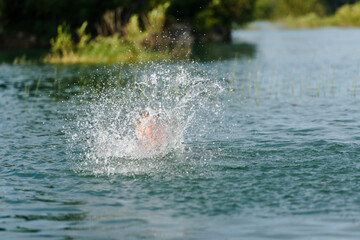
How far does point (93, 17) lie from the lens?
2103 inches

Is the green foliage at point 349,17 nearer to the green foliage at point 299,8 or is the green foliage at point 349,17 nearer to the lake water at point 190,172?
the green foliage at point 299,8

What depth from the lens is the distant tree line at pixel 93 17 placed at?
5088cm

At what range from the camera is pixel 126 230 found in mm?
8031

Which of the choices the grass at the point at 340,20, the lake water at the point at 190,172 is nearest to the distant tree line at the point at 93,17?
the lake water at the point at 190,172

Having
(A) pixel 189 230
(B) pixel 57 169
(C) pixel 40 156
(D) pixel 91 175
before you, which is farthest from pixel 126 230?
(C) pixel 40 156

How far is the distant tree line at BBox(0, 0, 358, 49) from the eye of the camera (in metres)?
50.9

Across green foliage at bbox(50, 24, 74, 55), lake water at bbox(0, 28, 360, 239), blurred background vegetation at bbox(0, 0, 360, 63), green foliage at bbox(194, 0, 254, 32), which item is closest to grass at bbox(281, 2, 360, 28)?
green foliage at bbox(194, 0, 254, 32)

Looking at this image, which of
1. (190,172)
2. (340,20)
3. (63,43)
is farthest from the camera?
(340,20)

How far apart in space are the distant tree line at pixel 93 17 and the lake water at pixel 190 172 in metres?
30.0

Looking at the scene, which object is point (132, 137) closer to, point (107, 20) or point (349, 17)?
point (107, 20)

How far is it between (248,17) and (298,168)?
5512cm

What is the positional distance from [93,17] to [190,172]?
4445 centimetres

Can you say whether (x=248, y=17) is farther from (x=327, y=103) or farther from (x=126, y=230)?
(x=126, y=230)

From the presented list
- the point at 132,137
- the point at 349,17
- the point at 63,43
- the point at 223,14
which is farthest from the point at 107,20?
the point at 349,17
